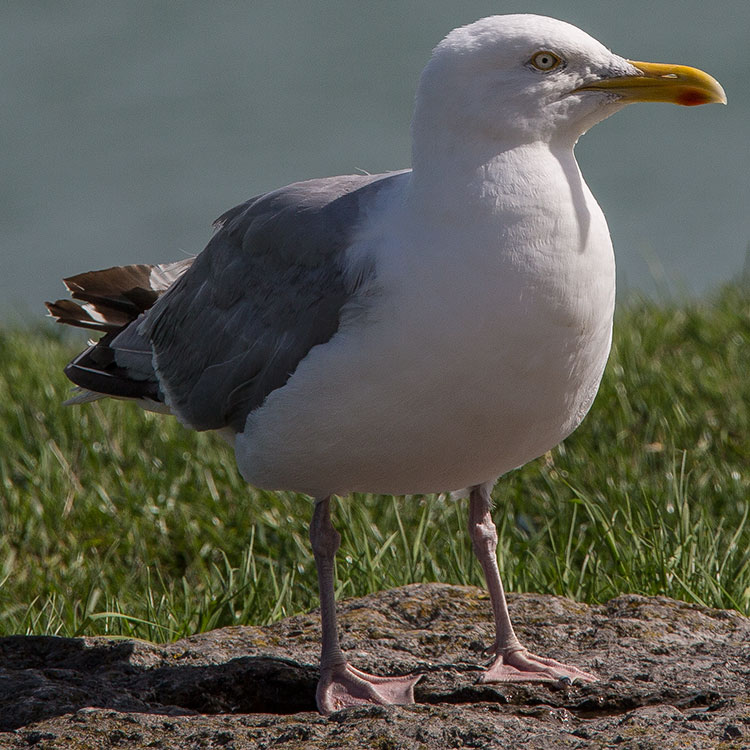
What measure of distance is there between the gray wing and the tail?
180 mm

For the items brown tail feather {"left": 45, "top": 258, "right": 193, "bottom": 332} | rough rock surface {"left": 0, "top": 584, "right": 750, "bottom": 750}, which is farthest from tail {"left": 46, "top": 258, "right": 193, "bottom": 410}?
rough rock surface {"left": 0, "top": 584, "right": 750, "bottom": 750}

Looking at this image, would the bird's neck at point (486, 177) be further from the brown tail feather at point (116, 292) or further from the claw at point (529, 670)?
the brown tail feather at point (116, 292)

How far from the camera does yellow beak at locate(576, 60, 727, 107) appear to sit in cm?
391

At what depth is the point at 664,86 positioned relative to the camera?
13.0ft

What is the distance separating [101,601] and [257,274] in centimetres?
162

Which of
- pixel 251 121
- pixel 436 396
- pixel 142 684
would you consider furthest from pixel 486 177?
pixel 251 121

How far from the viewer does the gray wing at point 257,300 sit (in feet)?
13.4

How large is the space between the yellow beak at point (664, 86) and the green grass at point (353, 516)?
1.71 meters

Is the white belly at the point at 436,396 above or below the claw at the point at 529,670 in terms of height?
above

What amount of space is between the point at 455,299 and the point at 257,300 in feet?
3.16

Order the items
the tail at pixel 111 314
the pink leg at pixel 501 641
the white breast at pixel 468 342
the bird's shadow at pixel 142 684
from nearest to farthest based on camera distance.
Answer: the white breast at pixel 468 342 < the bird's shadow at pixel 142 684 < the pink leg at pixel 501 641 < the tail at pixel 111 314

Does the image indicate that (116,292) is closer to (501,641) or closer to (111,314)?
(111,314)

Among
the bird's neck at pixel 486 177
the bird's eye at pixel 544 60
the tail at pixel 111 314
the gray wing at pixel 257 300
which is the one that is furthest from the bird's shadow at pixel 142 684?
the bird's eye at pixel 544 60

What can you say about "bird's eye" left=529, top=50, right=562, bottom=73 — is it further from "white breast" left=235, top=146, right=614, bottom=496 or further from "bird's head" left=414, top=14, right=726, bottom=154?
"white breast" left=235, top=146, right=614, bottom=496
